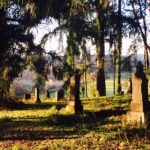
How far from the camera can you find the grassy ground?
9.74 metres

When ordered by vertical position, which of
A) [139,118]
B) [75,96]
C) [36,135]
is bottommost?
[36,135]

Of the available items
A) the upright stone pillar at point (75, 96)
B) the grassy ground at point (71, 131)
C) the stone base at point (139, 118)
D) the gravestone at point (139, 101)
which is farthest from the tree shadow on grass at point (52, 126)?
the gravestone at point (139, 101)

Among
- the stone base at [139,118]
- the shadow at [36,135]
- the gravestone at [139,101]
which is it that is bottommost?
the shadow at [36,135]

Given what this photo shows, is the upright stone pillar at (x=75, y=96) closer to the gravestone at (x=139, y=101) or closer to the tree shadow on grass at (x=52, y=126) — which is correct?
the tree shadow on grass at (x=52, y=126)

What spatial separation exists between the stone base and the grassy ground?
0.83ft

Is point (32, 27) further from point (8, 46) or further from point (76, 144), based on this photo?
point (76, 144)

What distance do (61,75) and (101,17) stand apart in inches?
124

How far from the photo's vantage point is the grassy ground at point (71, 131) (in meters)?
9.74

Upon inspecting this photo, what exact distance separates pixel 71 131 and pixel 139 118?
7.65 feet

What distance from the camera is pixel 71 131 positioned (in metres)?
11.8

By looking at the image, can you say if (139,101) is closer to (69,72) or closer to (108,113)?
(108,113)

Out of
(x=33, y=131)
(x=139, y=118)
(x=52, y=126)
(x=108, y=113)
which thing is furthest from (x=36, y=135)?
(x=108, y=113)

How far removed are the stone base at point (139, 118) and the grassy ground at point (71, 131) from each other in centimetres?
25

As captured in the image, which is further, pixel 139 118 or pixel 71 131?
pixel 139 118
